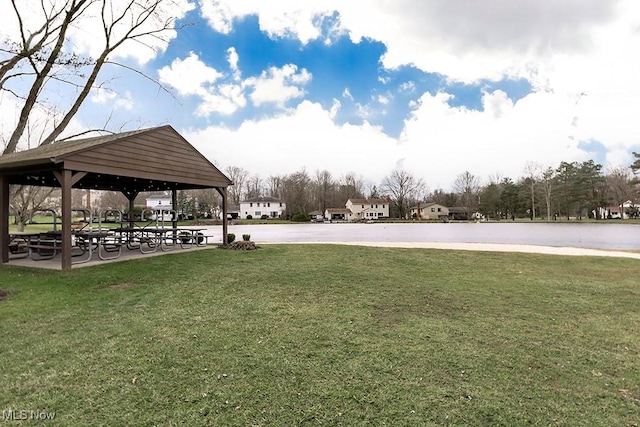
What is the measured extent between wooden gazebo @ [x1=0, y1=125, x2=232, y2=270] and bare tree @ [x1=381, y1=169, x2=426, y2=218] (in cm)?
6078

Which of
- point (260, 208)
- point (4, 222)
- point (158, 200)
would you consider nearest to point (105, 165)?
point (4, 222)

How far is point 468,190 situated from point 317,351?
7298 centimetres

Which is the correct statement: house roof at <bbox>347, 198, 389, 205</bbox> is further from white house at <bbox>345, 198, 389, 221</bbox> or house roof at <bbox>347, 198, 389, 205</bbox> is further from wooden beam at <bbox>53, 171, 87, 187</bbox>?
wooden beam at <bbox>53, 171, 87, 187</bbox>

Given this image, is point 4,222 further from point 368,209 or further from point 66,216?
point 368,209

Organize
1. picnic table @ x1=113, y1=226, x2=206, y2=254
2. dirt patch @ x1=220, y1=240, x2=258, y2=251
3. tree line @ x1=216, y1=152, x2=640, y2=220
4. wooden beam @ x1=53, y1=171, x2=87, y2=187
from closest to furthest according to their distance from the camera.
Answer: wooden beam @ x1=53, y1=171, x2=87, y2=187, picnic table @ x1=113, y1=226, x2=206, y2=254, dirt patch @ x1=220, y1=240, x2=258, y2=251, tree line @ x1=216, y1=152, x2=640, y2=220

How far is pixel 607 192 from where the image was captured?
177 feet

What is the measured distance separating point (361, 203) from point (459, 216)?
66.4 feet

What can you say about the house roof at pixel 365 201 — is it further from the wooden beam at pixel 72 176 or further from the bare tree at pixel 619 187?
the wooden beam at pixel 72 176

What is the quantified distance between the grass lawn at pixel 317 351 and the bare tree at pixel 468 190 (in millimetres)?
65157

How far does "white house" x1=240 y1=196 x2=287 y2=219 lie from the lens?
69438 millimetres

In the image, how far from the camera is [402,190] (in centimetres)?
7094

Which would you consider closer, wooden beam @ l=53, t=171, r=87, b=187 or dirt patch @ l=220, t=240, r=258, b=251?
wooden beam @ l=53, t=171, r=87, b=187

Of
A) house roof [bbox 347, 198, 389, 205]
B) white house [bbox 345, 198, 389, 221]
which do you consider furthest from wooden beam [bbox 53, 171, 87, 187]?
house roof [bbox 347, 198, 389, 205]

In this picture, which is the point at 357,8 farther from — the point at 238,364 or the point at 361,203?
the point at 361,203
